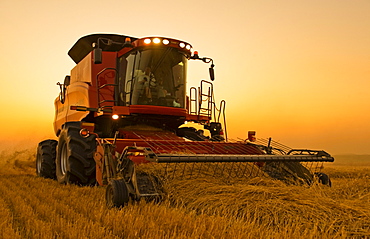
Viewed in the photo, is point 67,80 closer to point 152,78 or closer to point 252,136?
point 152,78

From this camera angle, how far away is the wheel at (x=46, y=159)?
744cm

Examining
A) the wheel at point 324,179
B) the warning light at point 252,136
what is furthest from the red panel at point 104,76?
the wheel at point 324,179

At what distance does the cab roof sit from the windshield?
85 centimetres

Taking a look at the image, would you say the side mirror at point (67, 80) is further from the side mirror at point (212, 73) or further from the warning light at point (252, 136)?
the warning light at point (252, 136)

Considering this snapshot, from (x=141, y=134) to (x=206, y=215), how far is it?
318cm

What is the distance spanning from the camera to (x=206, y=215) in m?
3.09

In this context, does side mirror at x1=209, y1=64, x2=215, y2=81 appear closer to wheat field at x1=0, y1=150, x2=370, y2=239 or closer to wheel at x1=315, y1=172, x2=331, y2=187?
wheel at x1=315, y1=172, x2=331, y2=187

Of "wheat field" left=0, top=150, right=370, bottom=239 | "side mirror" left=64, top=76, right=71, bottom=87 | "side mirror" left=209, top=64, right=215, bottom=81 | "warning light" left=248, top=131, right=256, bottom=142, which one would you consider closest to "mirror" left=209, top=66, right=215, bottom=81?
"side mirror" left=209, top=64, right=215, bottom=81

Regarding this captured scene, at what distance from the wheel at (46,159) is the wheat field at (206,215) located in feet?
11.5

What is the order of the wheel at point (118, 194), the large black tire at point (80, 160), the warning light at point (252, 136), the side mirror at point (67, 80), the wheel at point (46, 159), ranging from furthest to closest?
the side mirror at point (67, 80) → the wheel at point (46, 159) → the warning light at point (252, 136) → the large black tire at point (80, 160) → the wheel at point (118, 194)

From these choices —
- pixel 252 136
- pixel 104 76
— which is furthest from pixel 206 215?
pixel 104 76

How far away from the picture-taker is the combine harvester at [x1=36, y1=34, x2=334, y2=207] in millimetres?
3826

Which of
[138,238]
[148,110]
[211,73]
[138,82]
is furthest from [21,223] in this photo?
[211,73]

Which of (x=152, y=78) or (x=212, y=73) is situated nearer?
(x=152, y=78)
